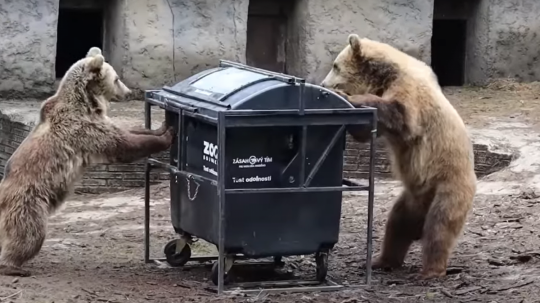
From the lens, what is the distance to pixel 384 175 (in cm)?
1079

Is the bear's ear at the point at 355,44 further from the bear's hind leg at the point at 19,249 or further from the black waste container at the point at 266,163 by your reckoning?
the bear's hind leg at the point at 19,249

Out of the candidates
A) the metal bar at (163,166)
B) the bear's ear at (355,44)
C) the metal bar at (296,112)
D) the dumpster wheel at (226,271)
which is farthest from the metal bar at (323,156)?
the metal bar at (163,166)

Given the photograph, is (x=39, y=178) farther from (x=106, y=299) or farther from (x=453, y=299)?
(x=453, y=299)

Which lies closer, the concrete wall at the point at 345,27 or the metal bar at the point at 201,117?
the metal bar at the point at 201,117

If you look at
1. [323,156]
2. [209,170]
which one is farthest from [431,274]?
[209,170]

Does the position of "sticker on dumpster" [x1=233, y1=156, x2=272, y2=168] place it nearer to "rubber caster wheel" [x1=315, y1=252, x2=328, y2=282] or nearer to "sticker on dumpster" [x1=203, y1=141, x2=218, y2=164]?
"sticker on dumpster" [x1=203, y1=141, x2=218, y2=164]

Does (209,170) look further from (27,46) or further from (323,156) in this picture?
(27,46)

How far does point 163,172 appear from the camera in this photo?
419 inches

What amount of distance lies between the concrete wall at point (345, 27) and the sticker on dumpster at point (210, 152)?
6.71m

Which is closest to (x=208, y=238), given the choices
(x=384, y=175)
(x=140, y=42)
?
(x=384, y=175)

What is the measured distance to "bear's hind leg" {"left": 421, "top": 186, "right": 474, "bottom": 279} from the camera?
6918mm

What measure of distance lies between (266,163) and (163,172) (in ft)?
14.3

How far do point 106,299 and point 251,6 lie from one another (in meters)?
7.95

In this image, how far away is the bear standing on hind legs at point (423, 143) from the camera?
22.5 ft
